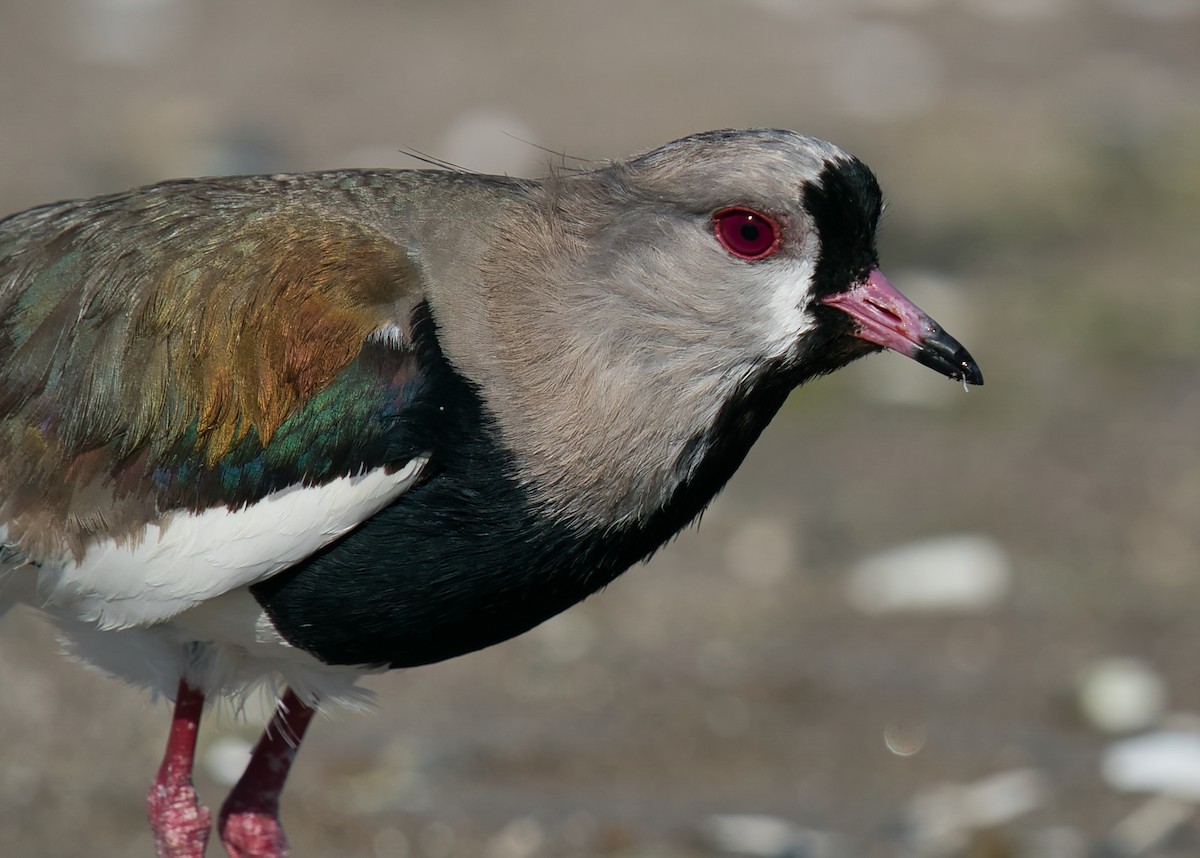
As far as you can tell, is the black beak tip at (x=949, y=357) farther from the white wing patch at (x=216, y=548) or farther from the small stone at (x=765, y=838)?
the small stone at (x=765, y=838)

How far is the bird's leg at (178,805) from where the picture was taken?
4453mm

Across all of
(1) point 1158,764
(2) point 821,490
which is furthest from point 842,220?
(2) point 821,490

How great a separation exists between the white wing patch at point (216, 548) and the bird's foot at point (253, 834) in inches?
32.1

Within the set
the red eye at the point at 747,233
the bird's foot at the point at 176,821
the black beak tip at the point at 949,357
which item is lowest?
the bird's foot at the point at 176,821

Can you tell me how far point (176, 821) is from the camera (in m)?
4.46

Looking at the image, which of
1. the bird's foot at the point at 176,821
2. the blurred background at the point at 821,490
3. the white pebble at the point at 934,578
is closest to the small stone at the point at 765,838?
the blurred background at the point at 821,490

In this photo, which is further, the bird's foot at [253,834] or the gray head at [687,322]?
the bird's foot at [253,834]

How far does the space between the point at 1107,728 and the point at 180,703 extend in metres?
3.01

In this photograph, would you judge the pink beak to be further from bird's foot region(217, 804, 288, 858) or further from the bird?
bird's foot region(217, 804, 288, 858)

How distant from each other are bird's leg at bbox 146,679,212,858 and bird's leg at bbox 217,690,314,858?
0.18 m

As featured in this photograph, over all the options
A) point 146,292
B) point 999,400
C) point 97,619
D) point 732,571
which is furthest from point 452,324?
point 999,400

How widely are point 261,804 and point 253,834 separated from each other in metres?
0.08

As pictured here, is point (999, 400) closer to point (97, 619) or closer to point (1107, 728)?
point (1107, 728)

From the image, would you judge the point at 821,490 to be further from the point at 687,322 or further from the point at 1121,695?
the point at 687,322
